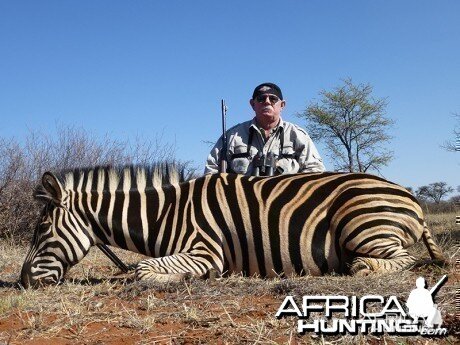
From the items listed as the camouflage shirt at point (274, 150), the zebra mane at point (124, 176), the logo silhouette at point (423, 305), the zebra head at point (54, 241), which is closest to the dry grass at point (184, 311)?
the logo silhouette at point (423, 305)

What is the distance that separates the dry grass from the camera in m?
2.05

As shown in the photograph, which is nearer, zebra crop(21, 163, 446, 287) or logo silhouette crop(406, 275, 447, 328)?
logo silhouette crop(406, 275, 447, 328)

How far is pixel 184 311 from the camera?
7.88 feet

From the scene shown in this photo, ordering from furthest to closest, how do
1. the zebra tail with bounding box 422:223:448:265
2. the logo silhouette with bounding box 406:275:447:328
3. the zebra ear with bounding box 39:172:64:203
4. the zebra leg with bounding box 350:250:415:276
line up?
the zebra ear with bounding box 39:172:64:203 → the zebra tail with bounding box 422:223:448:265 → the zebra leg with bounding box 350:250:415:276 → the logo silhouette with bounding box 406:275:447:328

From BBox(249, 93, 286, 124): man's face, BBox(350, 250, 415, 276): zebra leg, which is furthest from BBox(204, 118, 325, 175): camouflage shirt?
BBox(350, 250, 415, 276): zebra leg

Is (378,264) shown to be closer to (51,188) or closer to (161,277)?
(161,277)

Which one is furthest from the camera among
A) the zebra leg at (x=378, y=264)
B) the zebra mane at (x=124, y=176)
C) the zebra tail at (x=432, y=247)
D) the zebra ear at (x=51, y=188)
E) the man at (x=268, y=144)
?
the man at (x=268, y=144)

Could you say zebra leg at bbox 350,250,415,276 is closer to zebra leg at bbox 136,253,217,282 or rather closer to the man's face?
zebra leg at bbox 136,253,217,282

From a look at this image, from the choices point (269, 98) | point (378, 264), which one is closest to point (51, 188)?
point (378, 264)

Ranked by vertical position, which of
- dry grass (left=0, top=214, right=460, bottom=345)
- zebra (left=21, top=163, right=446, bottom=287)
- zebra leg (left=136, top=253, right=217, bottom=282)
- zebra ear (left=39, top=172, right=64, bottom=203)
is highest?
zebra ear (left=39, top=172, right=64, bottom=203)

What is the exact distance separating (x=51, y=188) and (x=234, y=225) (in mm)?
1324

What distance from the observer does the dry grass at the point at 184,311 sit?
2055 mm

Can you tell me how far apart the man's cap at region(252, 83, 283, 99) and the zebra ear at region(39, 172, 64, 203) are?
2331 mm

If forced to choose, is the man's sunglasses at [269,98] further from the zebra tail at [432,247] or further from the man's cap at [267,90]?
the zebra tail at [432,247]
